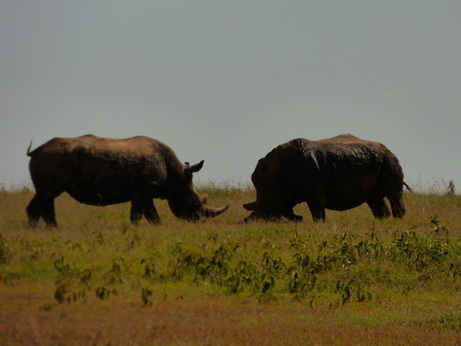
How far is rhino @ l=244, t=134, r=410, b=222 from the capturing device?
18750 millimetres

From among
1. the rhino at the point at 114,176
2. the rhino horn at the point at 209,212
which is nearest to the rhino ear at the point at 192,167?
the rhino at the point at 114,176

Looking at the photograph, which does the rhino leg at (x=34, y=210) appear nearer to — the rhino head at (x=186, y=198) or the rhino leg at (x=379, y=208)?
the rhino head at (x=186, y=198)

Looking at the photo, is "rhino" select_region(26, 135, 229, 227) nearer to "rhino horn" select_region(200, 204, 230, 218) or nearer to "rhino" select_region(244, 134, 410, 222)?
"rhino horn" select_region(200, 204, 230, 218)

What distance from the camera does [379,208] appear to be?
21.1 metres

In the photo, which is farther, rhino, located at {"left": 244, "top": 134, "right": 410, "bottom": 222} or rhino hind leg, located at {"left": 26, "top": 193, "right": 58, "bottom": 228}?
rhino, located at {"left": 244, "top": 134, "right": 410, "bottom": 222}

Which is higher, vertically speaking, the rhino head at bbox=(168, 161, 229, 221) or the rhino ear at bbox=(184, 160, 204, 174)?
the rhino ear at bbox=(184, 160, 204, 174)

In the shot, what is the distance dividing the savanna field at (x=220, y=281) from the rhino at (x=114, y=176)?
0.32 meters

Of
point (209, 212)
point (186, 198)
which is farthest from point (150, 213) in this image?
point (209, 212)

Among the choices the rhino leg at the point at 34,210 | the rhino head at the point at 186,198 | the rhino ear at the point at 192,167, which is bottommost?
the rhino leg at the point at 34,210

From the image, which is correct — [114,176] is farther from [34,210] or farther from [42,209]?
[34,210]

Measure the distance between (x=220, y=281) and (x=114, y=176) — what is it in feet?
9.94

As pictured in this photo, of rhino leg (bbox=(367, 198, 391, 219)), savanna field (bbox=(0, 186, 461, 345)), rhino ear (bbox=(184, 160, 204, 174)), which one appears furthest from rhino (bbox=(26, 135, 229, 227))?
rhino leg (bbox=(367, 198, 391, 219))

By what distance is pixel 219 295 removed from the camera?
12.0 meters

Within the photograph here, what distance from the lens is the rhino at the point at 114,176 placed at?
41.0 feet
